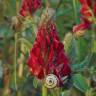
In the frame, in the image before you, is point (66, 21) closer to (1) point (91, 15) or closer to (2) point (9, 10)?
(2) point (9, 10)

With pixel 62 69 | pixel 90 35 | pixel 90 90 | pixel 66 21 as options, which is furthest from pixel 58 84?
pixel 66 21

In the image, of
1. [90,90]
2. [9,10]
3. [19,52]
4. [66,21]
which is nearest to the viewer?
[90,90]

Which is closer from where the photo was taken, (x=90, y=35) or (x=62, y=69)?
(x=62, y=69)

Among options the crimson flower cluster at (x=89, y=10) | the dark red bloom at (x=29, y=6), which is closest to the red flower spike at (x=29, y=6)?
the dark red bloom at (x=29, y=6)

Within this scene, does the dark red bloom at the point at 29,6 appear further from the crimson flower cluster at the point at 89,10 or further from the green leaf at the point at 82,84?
the green leaf at the point at 82,84

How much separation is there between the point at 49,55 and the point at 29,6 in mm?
512

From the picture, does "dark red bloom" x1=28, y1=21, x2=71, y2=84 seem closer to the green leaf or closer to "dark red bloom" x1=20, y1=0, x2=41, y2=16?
the green leaf

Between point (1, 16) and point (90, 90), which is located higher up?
point (1, 16)

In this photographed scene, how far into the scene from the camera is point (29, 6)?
1.68m

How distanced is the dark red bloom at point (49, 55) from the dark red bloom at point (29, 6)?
46 centimetres

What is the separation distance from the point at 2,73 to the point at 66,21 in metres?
0.56

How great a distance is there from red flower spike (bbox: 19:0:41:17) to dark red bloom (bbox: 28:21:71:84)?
46 cm

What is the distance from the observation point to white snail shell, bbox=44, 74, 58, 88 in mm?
1193

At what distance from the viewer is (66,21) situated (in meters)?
2.45
